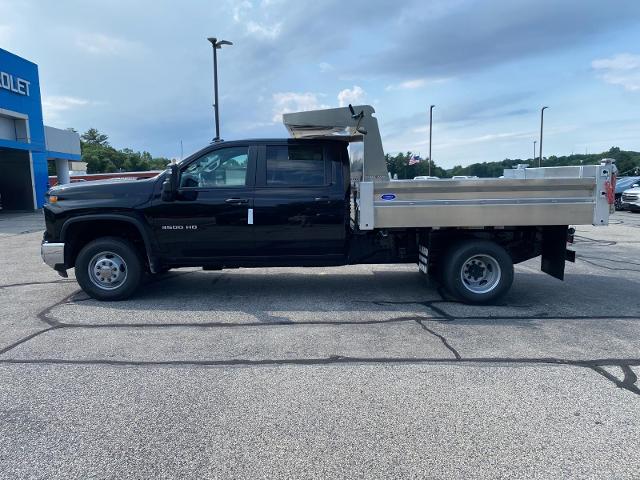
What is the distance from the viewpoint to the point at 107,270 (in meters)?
6.20

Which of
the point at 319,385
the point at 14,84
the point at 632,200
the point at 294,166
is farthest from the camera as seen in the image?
the point at 14,84

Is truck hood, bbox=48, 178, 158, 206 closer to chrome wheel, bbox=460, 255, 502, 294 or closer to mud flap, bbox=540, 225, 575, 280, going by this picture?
chrome wheel, bbox=460, 255, 502, 294

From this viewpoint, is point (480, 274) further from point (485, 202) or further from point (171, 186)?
point (171, 186)

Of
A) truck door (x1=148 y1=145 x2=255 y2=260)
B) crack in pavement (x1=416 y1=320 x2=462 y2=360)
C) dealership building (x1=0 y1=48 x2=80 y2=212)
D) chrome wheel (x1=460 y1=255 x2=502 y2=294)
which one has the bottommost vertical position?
crack in pavement (x1=416 y1=320 x2=462 y2=360)

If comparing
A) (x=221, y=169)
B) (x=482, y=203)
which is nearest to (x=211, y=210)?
(x=221, y=169)

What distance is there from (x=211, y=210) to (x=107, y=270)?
159 cm

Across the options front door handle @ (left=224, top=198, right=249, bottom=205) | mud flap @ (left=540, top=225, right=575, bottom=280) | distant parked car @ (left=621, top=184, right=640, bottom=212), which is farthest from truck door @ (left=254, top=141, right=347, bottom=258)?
distant parked car @ (left=621, top=184, right=640, bottom=212)

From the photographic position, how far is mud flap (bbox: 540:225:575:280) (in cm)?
618

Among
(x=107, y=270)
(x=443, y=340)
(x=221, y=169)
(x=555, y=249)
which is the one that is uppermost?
(x=221, y=169)

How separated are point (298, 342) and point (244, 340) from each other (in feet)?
1.81

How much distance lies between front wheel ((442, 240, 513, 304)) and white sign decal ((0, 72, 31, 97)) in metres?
26.3

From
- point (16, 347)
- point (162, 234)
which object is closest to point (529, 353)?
point (162, 234)

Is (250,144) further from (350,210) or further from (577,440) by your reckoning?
(577,440)

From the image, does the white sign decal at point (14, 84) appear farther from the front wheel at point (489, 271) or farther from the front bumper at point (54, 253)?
the front wheel at point (489, 271)
